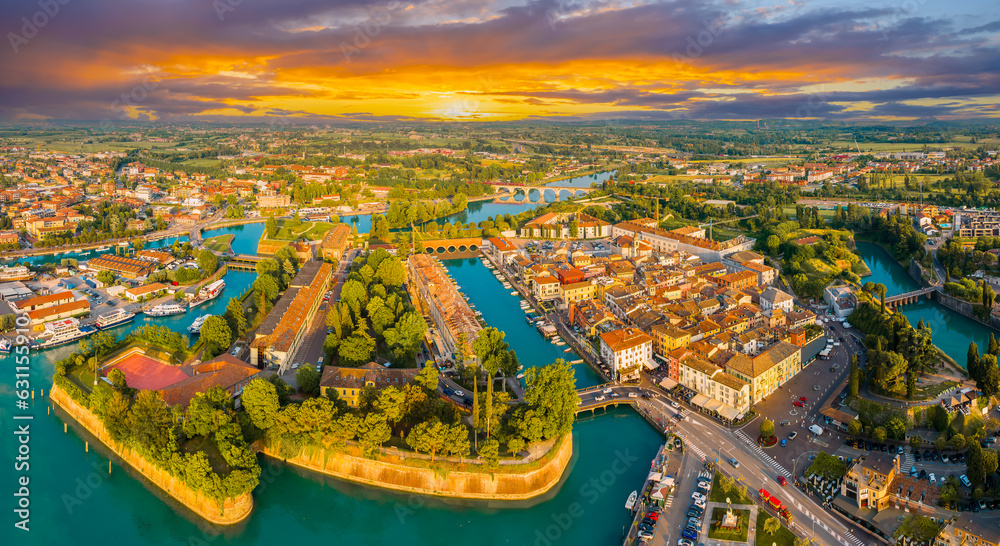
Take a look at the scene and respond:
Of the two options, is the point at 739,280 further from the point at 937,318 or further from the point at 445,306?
the point at 445,306

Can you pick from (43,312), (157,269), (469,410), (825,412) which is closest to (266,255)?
(157,269)

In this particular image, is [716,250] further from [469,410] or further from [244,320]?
[244,320]

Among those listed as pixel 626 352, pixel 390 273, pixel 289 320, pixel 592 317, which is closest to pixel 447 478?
pixel 626 352

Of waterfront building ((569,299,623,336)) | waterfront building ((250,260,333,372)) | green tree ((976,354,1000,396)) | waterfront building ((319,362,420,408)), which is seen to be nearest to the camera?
waterfront building ((319,362,420,408))

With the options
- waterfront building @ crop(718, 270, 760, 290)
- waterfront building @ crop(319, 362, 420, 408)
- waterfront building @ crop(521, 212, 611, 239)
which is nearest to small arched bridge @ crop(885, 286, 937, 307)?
waterfront building @ crop(718, 270, 760, 290)

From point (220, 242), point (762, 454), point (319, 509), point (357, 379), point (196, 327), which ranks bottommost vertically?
point (319, 509)

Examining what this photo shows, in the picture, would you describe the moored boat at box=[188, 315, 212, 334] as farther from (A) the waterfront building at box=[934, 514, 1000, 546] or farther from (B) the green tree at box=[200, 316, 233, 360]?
(A) the waterfront building at box=[934, 514, 1000, 546]
